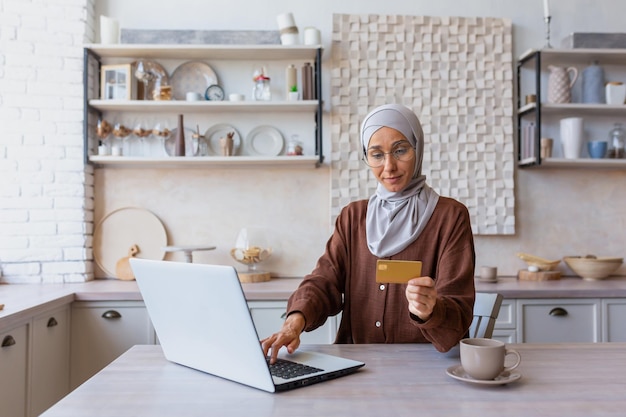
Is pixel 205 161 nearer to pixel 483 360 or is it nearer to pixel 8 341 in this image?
pixel 8 341

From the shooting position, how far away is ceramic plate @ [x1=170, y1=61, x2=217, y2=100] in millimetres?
3250

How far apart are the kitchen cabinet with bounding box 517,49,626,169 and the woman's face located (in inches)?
68.3

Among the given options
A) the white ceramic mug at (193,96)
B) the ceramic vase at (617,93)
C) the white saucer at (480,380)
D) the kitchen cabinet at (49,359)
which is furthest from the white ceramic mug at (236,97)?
the white saucer at (480,380)

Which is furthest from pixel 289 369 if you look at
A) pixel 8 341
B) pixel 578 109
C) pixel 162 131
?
pixel 578 109

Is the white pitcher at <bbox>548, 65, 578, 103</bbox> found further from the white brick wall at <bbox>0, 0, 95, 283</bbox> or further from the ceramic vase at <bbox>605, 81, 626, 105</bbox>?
the white brick wall at <bbox>0, 0, 95, 283</bbox>

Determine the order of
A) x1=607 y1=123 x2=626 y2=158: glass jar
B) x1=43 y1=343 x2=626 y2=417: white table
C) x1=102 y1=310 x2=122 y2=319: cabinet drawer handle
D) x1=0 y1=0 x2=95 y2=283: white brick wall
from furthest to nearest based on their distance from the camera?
x1=607 y1=123 x2=626 y2=158: glass jar, x1=0 y1=0 x2=95 y2=283: white brick wall, x1=102 y1=310 x2=122 y2=319: cabinet drawer handle, x1=43 y1=343 x2=626 y2=417: white table

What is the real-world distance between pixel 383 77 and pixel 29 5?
194cm

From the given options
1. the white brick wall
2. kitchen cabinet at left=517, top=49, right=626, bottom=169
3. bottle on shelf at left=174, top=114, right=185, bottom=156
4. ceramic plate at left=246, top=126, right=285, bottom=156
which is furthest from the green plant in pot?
kitchen cabinet at left=517, top=49, right=626, bottom=169

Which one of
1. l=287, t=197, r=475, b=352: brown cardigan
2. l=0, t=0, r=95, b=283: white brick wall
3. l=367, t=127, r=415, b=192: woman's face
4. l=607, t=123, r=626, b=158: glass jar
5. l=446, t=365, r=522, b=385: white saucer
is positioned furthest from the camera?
l=607, t=123, r=626, b=158: glass jar

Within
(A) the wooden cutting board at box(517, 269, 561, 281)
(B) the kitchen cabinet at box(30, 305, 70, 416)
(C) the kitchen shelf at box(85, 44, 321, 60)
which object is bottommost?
(B) the kitchen cabinet at box(30, 305, 70, 416)

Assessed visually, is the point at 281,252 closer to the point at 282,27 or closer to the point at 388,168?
the point at 282,27

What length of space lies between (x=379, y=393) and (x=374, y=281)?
2.05 ft

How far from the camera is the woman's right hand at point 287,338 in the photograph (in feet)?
4.25

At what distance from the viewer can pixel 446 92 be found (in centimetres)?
328
